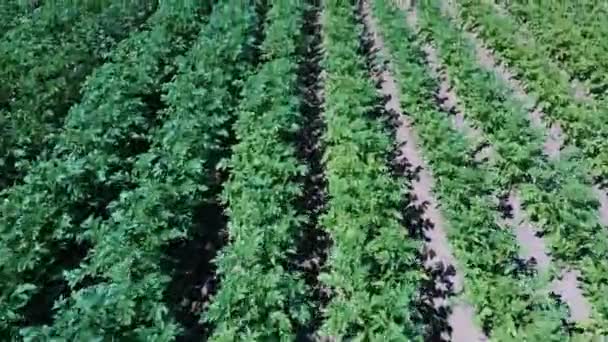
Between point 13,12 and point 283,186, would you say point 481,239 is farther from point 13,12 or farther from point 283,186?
point 13,12

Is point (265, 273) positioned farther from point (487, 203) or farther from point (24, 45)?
point (24, 45)

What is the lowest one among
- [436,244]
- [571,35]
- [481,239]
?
[436,244]

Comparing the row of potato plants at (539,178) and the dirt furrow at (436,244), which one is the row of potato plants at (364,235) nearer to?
the dirt furrow at (436,244)

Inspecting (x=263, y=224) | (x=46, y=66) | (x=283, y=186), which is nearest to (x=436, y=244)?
Result: (x=283, y=186)

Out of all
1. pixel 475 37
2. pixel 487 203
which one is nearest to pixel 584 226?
pixel 487 203

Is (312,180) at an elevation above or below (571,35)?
below

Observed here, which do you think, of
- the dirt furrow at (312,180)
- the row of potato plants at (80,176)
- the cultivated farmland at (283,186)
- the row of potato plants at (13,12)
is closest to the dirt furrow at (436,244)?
the cultivated farmland at (283,186)

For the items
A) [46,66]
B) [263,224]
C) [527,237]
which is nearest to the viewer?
[263,224]
